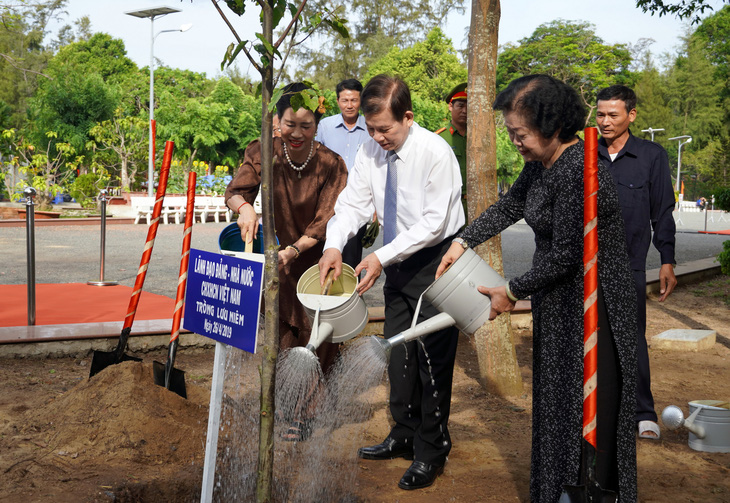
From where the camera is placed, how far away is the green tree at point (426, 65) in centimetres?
4884

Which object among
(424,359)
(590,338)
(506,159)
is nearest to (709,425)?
(424,359)

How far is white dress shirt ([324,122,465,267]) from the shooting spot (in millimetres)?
3398

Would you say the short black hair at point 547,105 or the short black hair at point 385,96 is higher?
the short black hair at point 385,96

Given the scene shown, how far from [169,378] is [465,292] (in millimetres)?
2123

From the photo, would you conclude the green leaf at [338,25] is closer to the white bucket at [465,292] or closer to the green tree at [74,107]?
the white bucket at [465,292]

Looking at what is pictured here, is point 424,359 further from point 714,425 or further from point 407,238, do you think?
point 714,425

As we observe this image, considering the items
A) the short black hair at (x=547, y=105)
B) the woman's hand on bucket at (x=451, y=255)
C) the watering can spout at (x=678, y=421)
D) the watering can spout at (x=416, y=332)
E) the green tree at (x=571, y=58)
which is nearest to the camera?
the short black hair at (x=547, y=105)

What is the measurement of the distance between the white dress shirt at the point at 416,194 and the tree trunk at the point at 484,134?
131 cm

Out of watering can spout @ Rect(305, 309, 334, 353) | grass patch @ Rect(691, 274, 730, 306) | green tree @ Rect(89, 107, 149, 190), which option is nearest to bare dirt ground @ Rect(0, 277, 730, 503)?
watering can spout @ Rect(305, 309, 334, 353)

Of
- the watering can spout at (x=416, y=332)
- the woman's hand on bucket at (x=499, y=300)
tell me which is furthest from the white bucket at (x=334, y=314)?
the woman's hand on bucket at (x=499, y=300)

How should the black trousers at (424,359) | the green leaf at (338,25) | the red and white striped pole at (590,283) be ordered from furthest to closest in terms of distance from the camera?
the black trousers at (424,359)
the green leaf at (338,25)
the red and white striped pole at (590,283)

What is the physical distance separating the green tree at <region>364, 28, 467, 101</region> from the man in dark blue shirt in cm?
4522

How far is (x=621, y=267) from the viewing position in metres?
2.58

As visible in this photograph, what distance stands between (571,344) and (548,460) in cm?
44
